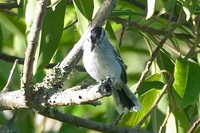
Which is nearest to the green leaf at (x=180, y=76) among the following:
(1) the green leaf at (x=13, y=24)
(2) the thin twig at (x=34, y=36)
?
(2) the thin twig at (x=34, y=36)

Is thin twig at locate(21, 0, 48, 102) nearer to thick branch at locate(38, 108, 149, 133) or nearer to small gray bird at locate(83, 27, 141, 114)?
thick branch at locate(38, 108, 149, 133)

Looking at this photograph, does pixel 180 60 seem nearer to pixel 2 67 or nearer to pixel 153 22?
pixel 153 22

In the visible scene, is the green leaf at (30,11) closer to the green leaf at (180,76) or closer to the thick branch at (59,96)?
the thick branch at (59,96)

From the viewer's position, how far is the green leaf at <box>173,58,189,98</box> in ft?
12.8

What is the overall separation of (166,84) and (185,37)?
0.60m

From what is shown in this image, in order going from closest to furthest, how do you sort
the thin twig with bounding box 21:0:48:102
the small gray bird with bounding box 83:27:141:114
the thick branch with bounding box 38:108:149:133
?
the thin twig with bounding box 21:0:48:102, the thick branch with bounding box 38:108:149:133, the small gray bird with bounding box 83:27:141:114

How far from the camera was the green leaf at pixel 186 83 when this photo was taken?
3871 millimetres

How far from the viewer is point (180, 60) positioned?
3979 mm

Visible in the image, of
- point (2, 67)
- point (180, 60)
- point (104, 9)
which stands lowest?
point (2, 67)

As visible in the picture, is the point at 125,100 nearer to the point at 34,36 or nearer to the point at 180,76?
the point at 180,76

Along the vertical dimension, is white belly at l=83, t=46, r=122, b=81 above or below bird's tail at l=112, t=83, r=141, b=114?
above

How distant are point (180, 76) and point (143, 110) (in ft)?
1.35

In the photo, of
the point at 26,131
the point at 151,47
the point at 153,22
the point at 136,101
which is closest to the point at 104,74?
the point at 136,101

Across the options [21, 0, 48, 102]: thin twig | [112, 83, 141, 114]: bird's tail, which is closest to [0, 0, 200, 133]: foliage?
[112, 83, 141, 114]: bird's tail
